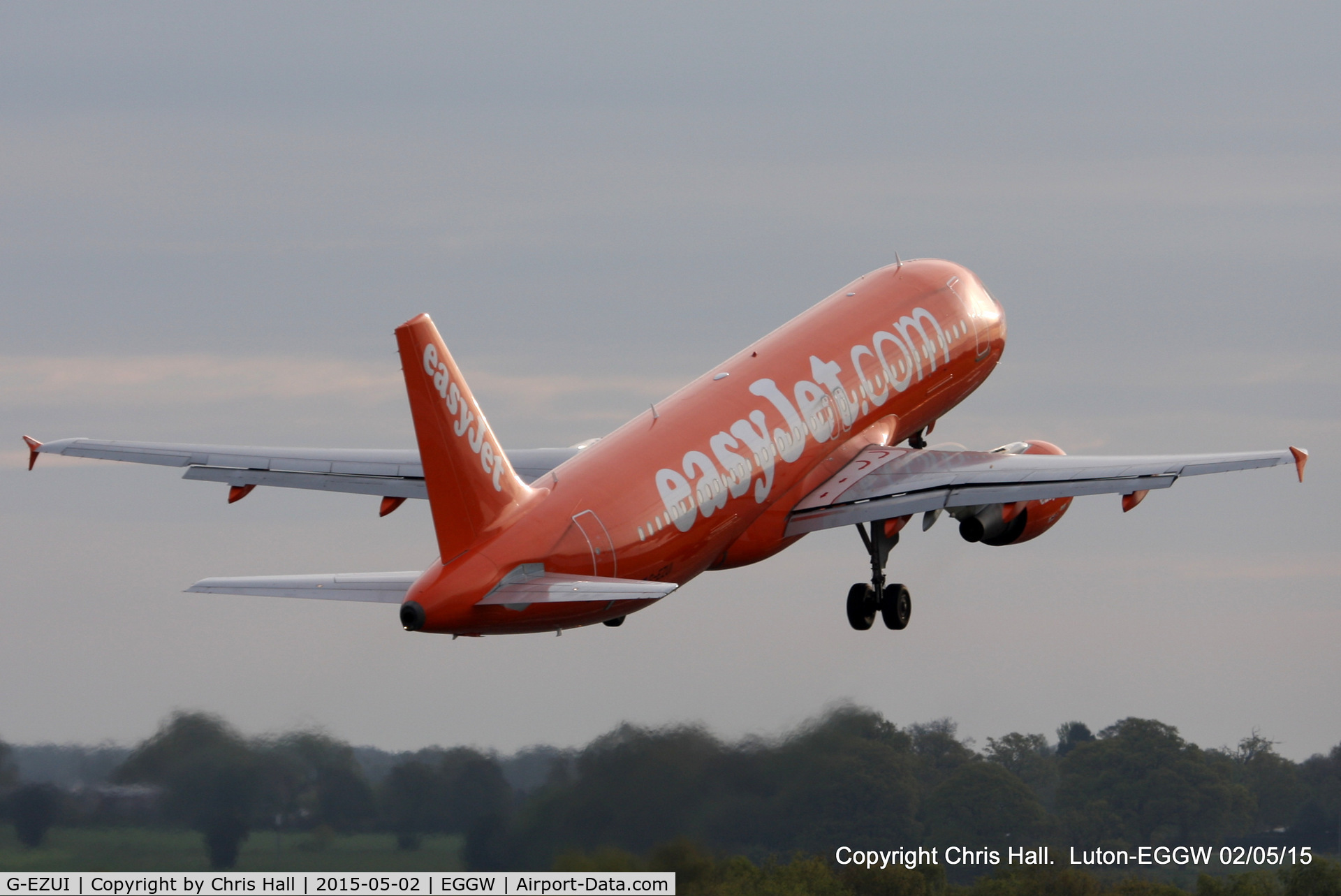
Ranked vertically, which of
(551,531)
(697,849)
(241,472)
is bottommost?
(697,849)

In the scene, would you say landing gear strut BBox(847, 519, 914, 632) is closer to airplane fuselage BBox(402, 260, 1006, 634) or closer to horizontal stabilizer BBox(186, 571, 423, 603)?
airplane fuselage BBox(402, 260, 1006, 634)

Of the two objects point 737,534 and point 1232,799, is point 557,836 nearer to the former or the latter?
point 737,534

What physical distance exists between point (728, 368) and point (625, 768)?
881 centimetres

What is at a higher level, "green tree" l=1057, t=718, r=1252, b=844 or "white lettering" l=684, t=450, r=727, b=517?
"white lettering" l=684, t=450, r=727, b=517

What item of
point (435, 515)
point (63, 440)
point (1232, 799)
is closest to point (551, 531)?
point (435, 515)

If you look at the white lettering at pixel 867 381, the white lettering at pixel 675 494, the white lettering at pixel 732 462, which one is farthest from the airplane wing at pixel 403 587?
the white lettering at pixel 867 381

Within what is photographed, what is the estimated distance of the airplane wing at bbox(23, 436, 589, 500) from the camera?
148ft

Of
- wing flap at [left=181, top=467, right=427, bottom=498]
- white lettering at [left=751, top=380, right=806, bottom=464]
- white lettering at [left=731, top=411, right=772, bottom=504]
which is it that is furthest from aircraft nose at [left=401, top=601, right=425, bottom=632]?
white lettering at [left=751, top=380, right=806, bottom=464]

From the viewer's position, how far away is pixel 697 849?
41.8 metres

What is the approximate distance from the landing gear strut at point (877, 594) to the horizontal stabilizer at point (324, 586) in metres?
13.5

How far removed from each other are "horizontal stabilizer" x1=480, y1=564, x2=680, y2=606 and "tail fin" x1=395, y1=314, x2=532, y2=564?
1014 millimetres

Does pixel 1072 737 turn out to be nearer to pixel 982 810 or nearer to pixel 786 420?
pixel 982 810

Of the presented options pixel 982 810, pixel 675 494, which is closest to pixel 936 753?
pixel 982 810

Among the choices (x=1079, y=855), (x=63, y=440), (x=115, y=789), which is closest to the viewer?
(x=115, y=789)
